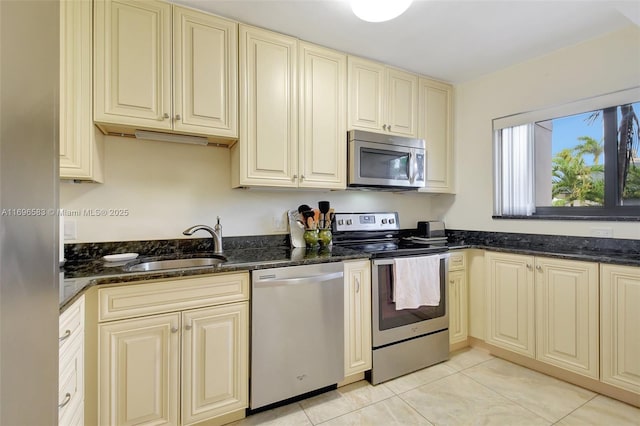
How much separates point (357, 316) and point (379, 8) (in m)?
1.81

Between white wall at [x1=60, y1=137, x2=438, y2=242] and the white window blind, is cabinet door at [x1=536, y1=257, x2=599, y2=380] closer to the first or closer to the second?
the white window blind

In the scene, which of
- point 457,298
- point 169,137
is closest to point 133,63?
point 169,137

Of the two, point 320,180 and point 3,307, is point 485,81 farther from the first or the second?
point 3,307

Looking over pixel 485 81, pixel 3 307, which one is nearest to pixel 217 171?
pixel 3 307

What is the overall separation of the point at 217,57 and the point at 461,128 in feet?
7.43

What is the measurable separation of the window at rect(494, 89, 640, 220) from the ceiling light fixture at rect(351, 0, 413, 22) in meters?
1.54

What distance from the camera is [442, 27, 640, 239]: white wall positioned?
6.36 feet

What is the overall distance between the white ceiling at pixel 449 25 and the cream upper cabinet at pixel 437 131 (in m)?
0.34

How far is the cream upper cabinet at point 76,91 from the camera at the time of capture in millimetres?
1437

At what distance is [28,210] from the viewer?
1.10 ft

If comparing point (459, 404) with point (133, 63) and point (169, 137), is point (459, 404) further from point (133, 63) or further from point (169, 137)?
point (133, 63)

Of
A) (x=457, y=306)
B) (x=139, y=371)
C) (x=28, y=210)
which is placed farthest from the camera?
(x=457, y=306)

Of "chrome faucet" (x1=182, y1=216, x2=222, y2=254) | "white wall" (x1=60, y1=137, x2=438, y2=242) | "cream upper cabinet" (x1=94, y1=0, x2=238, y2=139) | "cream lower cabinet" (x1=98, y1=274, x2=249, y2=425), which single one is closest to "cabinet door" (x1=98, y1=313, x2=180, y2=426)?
"cream lower cabinet" (x1=98, y1=274, x2=249, y2=425)

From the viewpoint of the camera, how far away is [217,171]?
211 centimetres
